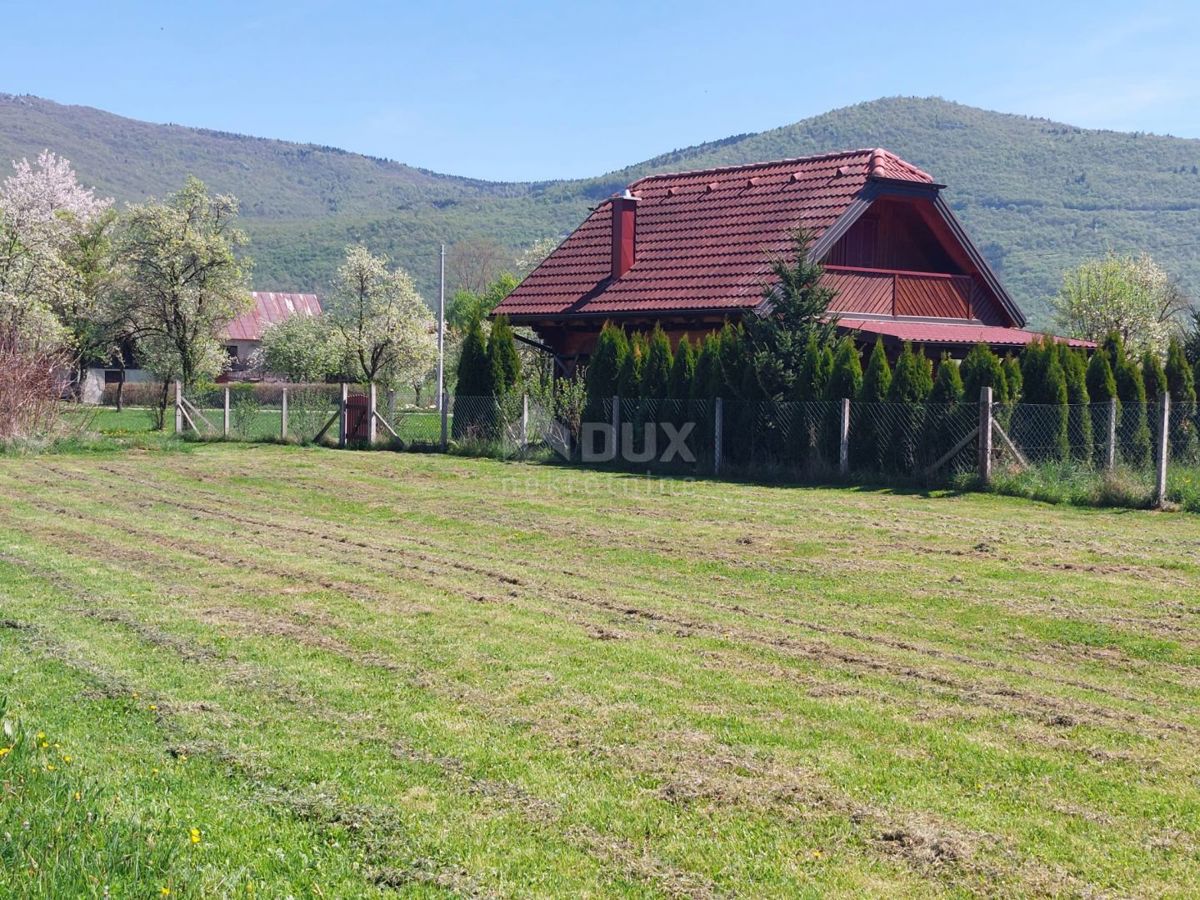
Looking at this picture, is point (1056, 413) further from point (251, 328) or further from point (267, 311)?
point (267, 311)

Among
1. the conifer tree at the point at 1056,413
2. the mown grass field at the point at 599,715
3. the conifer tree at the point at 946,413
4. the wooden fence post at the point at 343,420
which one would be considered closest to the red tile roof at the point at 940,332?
the conifer tree at the point at 1056,413

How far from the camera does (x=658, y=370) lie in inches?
976

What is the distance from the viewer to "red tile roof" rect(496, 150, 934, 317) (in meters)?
29.7

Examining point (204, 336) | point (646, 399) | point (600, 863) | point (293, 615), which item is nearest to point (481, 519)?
point (293, 615)

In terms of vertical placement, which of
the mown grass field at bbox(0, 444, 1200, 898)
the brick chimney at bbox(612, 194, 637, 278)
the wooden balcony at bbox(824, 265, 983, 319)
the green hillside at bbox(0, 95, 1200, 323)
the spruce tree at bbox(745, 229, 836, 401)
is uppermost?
the green hillside at bbox(0, 95, 1200, 323)

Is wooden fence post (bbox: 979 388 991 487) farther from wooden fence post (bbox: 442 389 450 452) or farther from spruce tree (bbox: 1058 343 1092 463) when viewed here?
wooden fence post (bbox: 442 389 450 452)

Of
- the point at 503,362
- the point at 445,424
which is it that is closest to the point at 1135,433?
the point at 503,362

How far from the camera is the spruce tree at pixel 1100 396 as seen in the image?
19.9m

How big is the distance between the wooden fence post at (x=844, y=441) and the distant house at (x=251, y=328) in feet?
183

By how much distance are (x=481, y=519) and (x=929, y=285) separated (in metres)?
18.4

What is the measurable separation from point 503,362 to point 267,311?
209ft

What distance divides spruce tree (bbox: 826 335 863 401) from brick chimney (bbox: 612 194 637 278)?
11867 millimetres

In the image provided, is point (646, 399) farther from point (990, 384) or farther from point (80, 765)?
point (80, 765)

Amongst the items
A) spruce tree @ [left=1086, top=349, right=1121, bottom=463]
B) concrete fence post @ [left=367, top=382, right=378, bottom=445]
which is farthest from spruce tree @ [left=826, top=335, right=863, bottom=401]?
concrete fence post @ [left=367, top=382, right=378, bottom=445]
